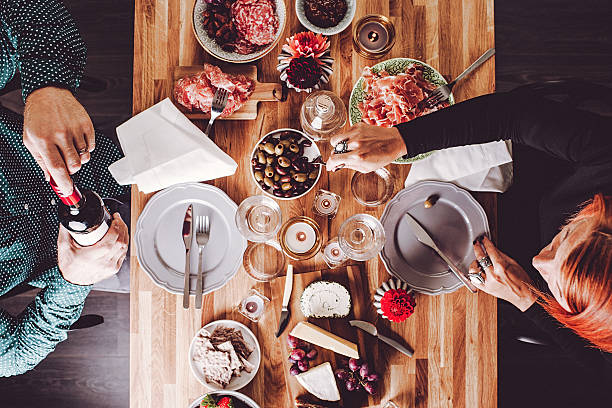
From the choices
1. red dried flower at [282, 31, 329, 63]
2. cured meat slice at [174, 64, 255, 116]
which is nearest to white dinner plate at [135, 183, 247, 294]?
cured meat slice at [174, 64, 255, 116]

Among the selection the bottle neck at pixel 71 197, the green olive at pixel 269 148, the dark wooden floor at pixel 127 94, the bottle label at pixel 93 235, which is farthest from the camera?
the dark wooden floor at pixel 127 94

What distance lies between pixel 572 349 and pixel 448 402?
43 centimetres

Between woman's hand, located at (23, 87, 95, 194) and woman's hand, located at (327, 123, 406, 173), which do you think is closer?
woman's hand, located at (23, 87, 95, 194)

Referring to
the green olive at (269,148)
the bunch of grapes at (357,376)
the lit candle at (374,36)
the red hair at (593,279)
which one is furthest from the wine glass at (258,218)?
the red hair at (593,279)

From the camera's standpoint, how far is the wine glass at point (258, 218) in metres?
1.35

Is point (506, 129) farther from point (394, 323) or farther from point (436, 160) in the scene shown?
point (394, 323)

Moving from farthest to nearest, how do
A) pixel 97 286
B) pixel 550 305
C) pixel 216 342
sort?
1. pixel 97 286
2. pixel 216 342
3. pixel 550 305

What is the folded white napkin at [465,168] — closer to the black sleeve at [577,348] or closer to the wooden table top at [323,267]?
the wooden table top at [323,267]

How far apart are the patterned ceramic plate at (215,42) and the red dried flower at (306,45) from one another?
0.16ft

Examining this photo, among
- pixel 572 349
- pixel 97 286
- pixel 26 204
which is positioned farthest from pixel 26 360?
pixel 572 349

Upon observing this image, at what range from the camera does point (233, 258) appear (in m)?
1.38

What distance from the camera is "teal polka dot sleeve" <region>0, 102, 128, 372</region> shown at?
4.54 feet

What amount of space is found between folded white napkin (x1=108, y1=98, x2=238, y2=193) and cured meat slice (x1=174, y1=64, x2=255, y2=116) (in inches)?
2.3

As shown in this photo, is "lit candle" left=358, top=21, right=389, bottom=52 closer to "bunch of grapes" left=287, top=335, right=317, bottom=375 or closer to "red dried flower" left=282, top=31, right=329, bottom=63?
"red dried flower" left=282, top=31, right=329, bottom=63
